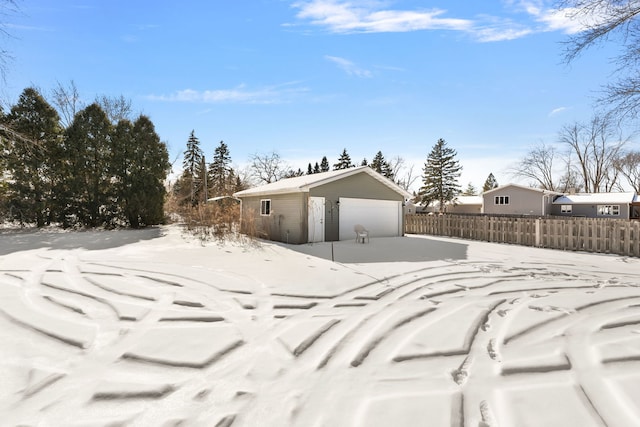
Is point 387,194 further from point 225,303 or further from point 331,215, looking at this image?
point 225,303

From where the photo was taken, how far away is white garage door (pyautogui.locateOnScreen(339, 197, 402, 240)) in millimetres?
13188

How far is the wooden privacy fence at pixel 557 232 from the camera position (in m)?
9.85

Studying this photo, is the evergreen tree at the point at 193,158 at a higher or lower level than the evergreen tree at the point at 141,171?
higher

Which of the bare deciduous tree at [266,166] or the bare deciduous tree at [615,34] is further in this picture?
the bare deciduous tree at [266,166]

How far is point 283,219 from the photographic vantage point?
12.7 m

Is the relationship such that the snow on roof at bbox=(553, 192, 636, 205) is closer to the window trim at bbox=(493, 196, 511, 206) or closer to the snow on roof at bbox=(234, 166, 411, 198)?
the window trim at bbox=(493, 196, 511, 206)

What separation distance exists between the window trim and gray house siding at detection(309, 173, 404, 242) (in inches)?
834

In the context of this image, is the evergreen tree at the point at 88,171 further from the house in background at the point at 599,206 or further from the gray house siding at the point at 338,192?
the house in background at the point at 599,206

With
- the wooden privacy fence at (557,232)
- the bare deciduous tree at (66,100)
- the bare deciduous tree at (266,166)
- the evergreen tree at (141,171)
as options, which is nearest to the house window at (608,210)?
the wooden privacy fence at (557,232)

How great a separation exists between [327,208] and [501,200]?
81.1 feet

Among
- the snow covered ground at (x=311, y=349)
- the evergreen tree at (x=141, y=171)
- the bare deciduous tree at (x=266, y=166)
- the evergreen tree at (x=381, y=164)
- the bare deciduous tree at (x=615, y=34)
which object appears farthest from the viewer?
the evergreen tree at (x=381, y=164)

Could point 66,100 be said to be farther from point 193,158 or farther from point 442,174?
point 442,174

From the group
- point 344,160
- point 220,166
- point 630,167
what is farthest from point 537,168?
point 220,166

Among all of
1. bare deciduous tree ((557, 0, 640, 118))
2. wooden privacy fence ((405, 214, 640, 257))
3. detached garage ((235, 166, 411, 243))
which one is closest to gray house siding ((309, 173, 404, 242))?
detached garage ((235, 166, 411, 243))
